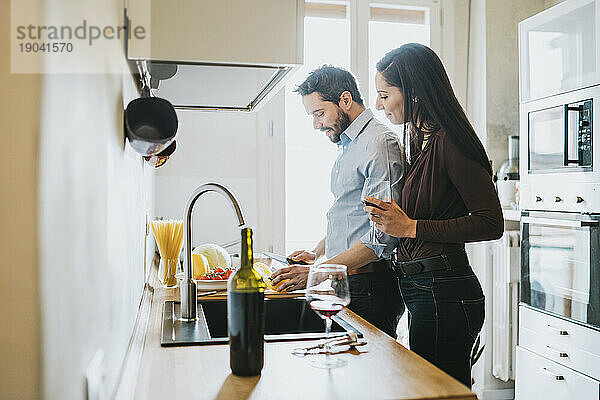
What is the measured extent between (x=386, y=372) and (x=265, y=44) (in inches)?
29.8

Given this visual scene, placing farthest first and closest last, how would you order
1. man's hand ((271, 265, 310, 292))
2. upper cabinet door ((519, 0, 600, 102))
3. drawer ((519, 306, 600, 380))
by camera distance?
upper cabinet door ((519, 0, 600, 102)) < drawer ((519, 306, 600, 380)) < man's hand ((271, 265, 310, 292))

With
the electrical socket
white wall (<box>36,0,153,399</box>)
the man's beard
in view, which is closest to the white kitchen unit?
the man's beard

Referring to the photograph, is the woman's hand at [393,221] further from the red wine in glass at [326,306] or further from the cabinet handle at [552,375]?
the cabinet handle at [552,375]

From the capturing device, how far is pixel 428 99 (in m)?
1.91

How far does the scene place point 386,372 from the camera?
3.69 ft

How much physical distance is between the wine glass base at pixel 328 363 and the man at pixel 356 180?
0.71m

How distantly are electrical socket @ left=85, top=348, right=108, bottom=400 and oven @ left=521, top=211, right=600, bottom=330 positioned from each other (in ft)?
7.23

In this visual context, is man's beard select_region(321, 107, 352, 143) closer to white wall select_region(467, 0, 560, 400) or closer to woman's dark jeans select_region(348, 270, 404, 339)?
woman's dark jeans select_region(348, 270, 404, 339)

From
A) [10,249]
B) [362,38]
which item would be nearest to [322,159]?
[362,38]

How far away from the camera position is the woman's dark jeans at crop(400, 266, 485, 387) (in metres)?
1.80

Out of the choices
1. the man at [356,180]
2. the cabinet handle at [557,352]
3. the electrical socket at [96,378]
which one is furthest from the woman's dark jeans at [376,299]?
the electrical socket at [96,378]

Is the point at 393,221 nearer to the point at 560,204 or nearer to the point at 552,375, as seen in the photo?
the point at 560,204

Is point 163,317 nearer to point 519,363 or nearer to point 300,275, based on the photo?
point 300,275

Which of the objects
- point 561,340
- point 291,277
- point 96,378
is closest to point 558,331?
point 561,340
